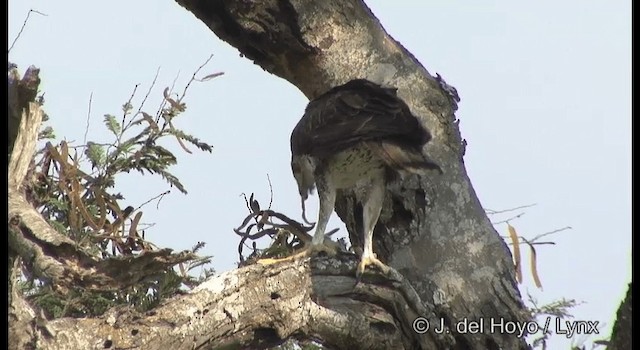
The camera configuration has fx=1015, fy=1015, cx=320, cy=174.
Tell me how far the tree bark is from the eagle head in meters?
0.21

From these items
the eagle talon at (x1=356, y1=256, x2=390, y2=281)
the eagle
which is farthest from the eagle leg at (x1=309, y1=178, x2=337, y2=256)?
the eagle talon at (x1=356, y1=256, x2=390, y2=281)

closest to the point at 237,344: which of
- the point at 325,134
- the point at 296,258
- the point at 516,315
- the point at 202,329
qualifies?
the point at 202,329

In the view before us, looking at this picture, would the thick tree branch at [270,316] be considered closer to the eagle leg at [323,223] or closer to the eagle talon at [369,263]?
the eagle talon at [369,263]

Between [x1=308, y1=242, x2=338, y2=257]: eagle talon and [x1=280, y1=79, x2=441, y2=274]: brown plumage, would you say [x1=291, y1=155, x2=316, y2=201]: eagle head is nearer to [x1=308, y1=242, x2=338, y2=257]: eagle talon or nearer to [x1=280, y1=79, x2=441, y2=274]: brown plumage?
[x1=280, y1=79, x2=441, y2=274]: brown plumage

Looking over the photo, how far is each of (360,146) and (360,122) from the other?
150 mm

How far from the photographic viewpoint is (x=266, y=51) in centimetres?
555

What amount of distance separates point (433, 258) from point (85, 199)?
1713 millimetres

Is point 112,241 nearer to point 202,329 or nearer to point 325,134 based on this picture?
point 202,329

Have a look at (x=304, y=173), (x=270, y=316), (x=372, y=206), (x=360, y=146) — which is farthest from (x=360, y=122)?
(x=270, y=316)

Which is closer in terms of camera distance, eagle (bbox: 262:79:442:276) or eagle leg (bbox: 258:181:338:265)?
eagle (bbox: 262:79:442:276)

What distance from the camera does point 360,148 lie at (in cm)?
476

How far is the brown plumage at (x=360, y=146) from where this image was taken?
15.2 ft

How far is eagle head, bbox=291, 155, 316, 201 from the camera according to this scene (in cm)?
512
